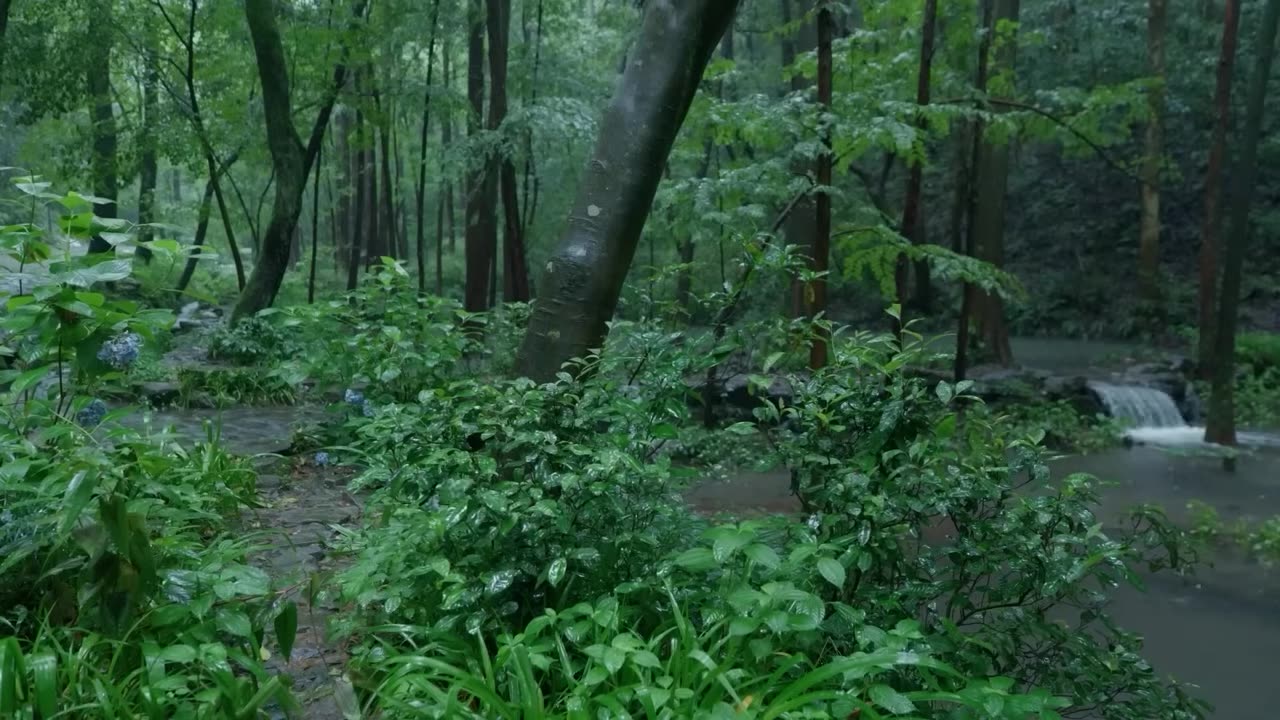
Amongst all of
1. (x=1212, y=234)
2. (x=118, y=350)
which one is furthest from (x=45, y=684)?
(x=1212, y=234)

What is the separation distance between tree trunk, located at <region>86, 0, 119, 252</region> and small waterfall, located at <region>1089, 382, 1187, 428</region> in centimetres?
1398

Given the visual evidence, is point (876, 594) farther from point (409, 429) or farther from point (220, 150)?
point (220, 150)

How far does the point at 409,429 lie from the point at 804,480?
49.6 inches

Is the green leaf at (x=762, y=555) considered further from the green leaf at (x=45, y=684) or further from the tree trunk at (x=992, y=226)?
the tree trunk at (x=992, y=226)

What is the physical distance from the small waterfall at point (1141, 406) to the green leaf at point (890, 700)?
1326cm

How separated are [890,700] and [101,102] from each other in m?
14.7

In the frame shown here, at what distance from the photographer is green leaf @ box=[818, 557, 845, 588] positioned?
95.9 inches

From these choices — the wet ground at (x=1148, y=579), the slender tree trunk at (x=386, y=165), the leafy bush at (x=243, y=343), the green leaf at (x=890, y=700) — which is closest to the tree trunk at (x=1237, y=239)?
the wet ground at (x=1148, y=579)

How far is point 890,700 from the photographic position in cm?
229

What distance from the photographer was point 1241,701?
5.46 m

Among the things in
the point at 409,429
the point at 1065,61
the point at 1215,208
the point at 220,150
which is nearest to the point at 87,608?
the point at 409,429

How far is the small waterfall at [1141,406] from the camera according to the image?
14.3 meters

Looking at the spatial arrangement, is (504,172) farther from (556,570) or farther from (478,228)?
(556,570)

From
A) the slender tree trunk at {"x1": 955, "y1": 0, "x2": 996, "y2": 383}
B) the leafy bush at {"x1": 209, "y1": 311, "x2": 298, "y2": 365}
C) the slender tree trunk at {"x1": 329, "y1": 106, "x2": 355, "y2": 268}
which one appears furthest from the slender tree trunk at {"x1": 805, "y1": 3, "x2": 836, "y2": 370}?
the slender tree trunk at {"x1": 329, "y1": 106, "x2": 355, "y2": 268}
